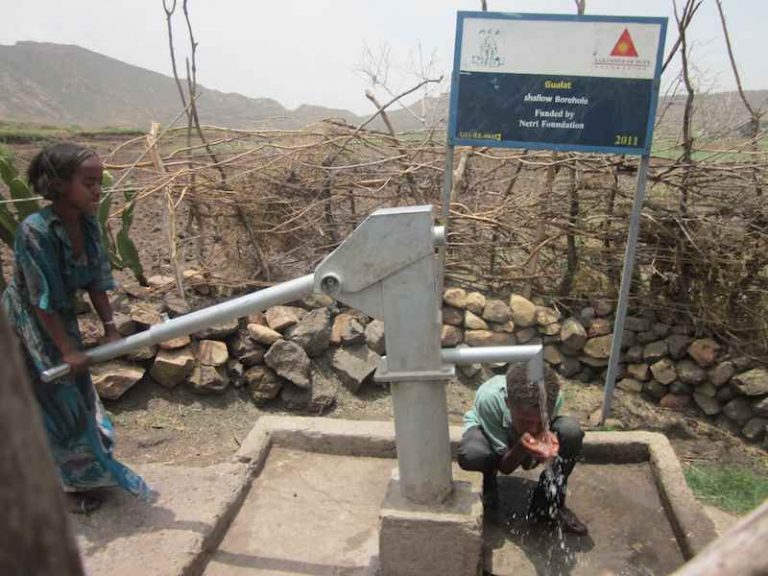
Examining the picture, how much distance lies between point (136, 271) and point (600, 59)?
3.37m

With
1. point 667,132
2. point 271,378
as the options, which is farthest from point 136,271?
point 667,132

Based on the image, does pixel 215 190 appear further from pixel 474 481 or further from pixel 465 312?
pixel 474 481

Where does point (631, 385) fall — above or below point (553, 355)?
below

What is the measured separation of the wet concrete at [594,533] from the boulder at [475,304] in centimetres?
159

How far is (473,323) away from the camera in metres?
4.39

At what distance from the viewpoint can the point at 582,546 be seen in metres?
2.54

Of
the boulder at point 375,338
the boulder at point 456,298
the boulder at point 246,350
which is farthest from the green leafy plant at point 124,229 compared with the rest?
the boulder at point 456,298

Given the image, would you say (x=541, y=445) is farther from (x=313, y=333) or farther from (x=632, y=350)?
(x=632, y=350)

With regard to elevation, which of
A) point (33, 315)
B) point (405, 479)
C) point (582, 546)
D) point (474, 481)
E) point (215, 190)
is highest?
point (215, 190)

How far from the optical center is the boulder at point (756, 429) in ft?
13.6

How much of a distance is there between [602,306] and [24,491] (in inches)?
173

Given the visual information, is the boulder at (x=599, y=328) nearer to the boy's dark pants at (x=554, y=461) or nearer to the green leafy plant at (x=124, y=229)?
the boy's dark pants at (x=554, y=461)

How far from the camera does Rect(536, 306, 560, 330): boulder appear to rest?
4.48 metres

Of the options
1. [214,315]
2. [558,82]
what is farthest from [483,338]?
[214,315]
